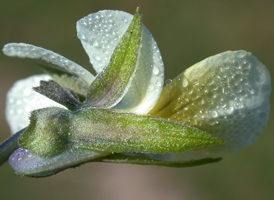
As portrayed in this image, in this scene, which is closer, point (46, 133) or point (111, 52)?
point (46, 133)

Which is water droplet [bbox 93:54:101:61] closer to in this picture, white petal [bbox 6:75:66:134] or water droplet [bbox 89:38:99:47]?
water droplet [bbox 89:38:99:47]

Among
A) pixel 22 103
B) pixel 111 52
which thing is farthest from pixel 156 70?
pixel 22 103

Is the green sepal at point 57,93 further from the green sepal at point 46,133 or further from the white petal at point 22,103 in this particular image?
the white petal at point 22,103

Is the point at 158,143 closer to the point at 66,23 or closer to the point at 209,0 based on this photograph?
the point at 66,23

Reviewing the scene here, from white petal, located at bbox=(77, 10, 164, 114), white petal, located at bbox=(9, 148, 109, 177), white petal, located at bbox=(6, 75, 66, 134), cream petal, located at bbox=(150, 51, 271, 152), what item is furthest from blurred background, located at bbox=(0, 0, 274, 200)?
white petal, located at bbox=(9, 148, 109, 177)

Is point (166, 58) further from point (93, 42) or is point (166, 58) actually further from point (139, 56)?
point (139, 56)

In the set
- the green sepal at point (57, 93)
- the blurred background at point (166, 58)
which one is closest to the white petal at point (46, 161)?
the green sepal at point (57, 93)

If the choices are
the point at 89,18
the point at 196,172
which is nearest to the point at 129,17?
the point at 89,18
